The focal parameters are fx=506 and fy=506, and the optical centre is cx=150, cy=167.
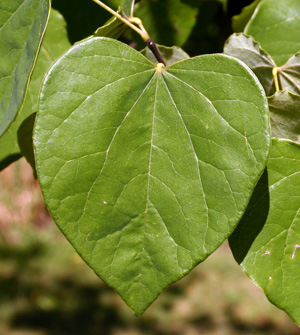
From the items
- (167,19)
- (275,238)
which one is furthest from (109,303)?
(275,238)

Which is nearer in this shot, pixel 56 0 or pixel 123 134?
pixel 123 134

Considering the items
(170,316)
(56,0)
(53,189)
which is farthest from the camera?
(170,316)

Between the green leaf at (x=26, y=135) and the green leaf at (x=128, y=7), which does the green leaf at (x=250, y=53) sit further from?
the green leaf at (x=26, y=135)

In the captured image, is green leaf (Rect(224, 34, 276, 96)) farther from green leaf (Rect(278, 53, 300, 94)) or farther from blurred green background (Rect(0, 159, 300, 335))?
blurred green background (Rect(0, 159, 300, 335))

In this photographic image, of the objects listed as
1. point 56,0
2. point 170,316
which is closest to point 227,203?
point 56,0

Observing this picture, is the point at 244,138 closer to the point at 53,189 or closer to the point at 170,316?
the point at 53,189

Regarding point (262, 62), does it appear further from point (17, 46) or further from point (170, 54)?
point (17, 46)
